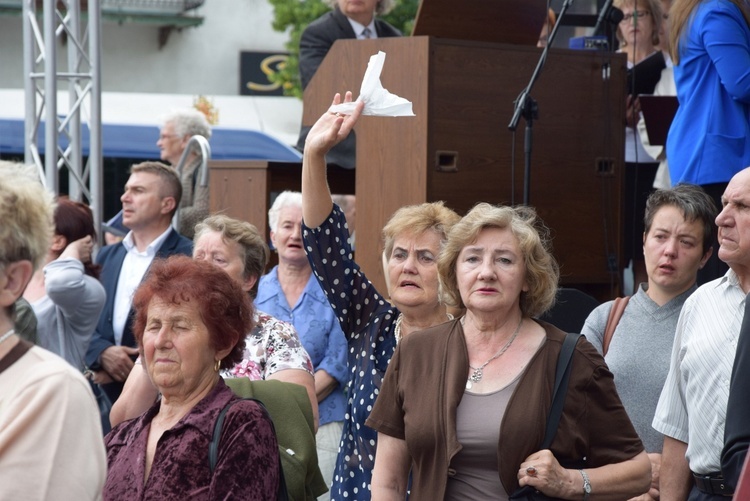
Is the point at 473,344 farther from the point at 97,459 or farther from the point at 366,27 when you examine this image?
the point at 366,27

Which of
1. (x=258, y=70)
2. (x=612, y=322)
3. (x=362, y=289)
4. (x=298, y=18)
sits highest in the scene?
(x=298, y=18)

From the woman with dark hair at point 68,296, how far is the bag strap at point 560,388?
9.88 ft

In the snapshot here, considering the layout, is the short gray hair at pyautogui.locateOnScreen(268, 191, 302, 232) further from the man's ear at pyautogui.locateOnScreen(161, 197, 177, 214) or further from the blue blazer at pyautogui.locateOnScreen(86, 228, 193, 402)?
the man's ear at pyautogui.locateOnScreen(161, 197, 177, 214)

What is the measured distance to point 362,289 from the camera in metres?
4.22

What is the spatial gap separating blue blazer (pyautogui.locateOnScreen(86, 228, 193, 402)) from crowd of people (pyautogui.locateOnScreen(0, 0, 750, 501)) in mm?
1166

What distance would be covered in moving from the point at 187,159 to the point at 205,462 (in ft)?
18.8

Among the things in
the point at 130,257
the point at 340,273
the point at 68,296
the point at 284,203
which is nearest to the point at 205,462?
the point at 340,273

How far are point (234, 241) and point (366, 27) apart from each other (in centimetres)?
285

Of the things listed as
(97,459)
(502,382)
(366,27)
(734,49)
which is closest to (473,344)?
(502,382)

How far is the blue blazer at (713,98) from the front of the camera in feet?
17.5

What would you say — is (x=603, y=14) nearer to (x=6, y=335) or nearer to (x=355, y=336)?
(x=355, y=336)

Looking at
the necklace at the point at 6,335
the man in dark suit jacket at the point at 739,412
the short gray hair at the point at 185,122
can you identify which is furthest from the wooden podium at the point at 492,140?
the necklace at the point at 6,335

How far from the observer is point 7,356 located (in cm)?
234

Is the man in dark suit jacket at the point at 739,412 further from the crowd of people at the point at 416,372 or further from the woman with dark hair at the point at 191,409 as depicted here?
the woman with dark hair at the point at 191,409
